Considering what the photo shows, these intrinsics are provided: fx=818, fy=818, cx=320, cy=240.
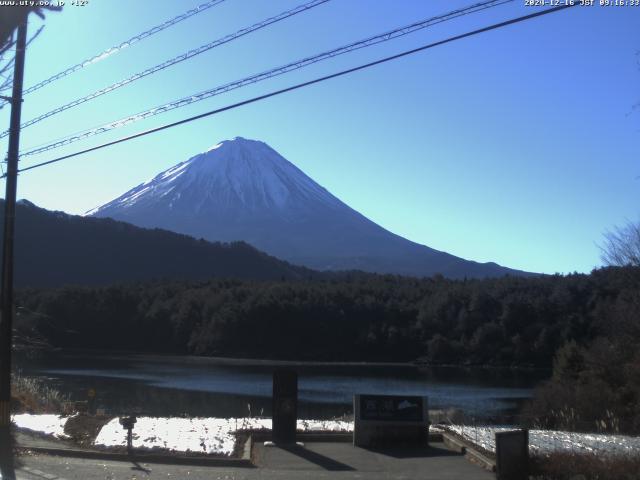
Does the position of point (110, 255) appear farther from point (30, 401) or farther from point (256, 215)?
point (30, 401)

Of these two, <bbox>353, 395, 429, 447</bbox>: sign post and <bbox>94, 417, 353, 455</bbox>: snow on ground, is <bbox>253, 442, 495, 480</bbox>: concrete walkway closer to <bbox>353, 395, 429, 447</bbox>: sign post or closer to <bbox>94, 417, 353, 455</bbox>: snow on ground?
<bbox>353, 395, 429, 447</bbox>: sign post

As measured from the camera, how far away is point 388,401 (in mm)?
14195

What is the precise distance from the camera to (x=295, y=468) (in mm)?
12133

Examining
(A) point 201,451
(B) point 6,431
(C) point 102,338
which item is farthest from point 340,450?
(C) point 102,338

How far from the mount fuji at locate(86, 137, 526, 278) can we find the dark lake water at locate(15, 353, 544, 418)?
113 meters

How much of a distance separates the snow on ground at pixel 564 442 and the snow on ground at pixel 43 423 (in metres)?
7.31

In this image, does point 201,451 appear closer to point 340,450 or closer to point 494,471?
point 340,450

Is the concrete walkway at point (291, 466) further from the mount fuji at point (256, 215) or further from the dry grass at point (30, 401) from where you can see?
the mount fuji at point (256, 215)

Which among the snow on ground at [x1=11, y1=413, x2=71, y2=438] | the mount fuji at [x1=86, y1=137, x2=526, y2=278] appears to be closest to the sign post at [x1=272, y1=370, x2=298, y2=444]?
the snow on ground at [x1=11, y1=413, x2=71, y2=438]

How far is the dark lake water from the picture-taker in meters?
33.5

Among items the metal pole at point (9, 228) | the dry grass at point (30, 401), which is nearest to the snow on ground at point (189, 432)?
the metal pole at point (9, 228)

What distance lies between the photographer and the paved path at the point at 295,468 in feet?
37.7

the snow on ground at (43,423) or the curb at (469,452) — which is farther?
the snow on ground at (43,423)

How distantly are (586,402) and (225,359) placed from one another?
58.5 meters
